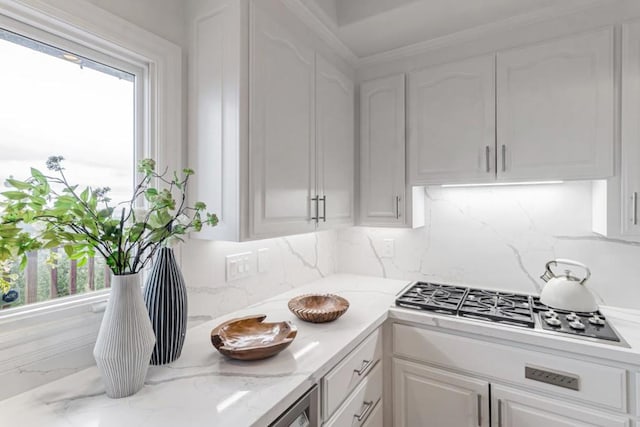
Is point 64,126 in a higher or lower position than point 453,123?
lower

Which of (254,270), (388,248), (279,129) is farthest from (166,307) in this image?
(388,248)

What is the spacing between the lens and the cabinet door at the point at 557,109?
56.4 inches

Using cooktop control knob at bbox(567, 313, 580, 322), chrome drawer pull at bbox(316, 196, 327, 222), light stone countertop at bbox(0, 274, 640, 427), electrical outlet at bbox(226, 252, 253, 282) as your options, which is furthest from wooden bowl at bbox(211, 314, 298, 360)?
cooktop control knob at bbox(567, 313, 580, 322)

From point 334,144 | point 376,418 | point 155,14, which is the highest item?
point 155,14

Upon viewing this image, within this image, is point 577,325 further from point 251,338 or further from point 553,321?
point 251,338

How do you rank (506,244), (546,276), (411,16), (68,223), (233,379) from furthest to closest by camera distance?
(506,244)
(546,276)
(411,16)
(233,379)
(68,223)

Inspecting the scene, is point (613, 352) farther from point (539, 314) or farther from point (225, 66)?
point (225, 66)

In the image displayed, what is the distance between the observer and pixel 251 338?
3.92 feet

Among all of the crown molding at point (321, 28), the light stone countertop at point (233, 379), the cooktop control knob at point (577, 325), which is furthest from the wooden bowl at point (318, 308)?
the crown molding at point (321, 28)

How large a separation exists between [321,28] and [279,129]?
26.1 inches

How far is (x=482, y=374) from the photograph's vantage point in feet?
4.61

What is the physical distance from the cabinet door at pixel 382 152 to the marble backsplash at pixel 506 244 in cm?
28

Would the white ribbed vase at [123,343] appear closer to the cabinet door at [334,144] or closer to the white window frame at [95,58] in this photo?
the white window frame at [95,58]

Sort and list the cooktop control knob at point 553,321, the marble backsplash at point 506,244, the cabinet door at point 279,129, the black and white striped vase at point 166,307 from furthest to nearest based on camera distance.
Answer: the marble backsplash at point 506,244 < the cooktop control knob at point 553,321 < the cabinet door at point 279,129 < the black and white striped vase at point 166,307
